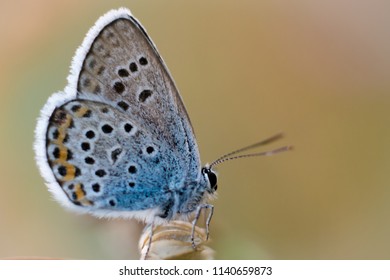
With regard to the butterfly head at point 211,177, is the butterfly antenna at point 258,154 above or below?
above

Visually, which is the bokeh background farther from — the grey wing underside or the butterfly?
the grey wing underside

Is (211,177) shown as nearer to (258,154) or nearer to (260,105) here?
(258,154)

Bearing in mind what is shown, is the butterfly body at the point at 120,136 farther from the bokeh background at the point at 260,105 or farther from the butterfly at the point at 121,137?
the bokeh background at the point at 260,105

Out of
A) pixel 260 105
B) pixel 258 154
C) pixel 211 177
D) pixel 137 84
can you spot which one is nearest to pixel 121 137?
pixel 137 84

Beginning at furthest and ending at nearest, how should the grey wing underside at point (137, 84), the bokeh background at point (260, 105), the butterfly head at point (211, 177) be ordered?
the bokeh background at point (260, 105)
the butterfly head at point (211, 177)
the grey wing underside at point (137, 84)

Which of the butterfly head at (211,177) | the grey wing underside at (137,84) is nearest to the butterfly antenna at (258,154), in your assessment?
the butterfly head at (211,177)

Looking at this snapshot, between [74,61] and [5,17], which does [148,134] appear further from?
[5,17]
